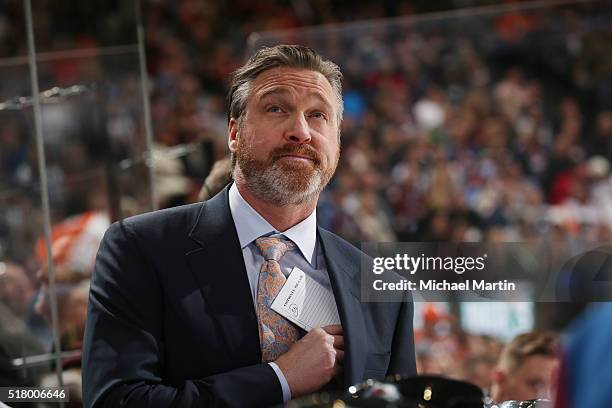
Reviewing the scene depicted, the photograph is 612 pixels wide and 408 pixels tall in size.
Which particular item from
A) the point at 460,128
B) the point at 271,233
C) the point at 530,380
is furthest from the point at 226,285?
the point at 460,128

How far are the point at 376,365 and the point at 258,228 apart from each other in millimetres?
324

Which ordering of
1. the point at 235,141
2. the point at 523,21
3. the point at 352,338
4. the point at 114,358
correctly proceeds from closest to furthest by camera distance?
the point at 114,358
the point at 352,338
the point at 235,141
the point at 523,21

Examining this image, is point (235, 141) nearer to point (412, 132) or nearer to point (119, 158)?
point (119, 158)

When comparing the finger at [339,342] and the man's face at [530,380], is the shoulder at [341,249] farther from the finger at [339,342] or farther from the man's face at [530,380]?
the man's face at [530,380]

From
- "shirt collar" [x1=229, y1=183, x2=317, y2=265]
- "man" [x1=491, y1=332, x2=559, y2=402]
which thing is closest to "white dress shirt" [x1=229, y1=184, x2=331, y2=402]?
"shirt collar" [x1=229, y1=183, x2=317, y2=265]

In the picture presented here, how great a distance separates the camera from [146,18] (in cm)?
877

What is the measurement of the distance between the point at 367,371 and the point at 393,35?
358cm

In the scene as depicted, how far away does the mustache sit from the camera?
64.8 inches

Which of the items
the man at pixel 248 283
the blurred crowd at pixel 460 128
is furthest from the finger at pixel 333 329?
the blurred crowd at pixel 460 128

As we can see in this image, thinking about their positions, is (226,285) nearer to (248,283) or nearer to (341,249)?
(248,283)

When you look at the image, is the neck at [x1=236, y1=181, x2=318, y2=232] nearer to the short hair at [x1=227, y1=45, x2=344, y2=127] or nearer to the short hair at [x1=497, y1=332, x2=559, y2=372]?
the short hair at [x1=227, y1=45, x2=344, y2=127]

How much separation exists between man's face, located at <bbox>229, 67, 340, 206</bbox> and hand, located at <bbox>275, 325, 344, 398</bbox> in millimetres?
262

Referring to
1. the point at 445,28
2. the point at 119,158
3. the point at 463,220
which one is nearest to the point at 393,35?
the point at 445,28

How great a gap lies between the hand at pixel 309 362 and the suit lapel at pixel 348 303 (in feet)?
0.11
